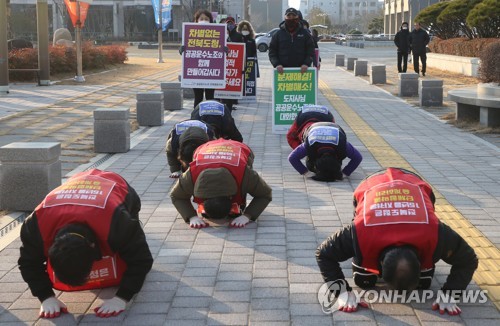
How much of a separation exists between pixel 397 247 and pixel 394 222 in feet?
0.55

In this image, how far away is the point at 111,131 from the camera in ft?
34.9

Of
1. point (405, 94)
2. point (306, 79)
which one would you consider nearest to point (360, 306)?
point (306, 79)

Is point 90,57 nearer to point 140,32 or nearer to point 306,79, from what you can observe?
point 306,79

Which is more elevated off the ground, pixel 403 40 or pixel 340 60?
pixel 403 40

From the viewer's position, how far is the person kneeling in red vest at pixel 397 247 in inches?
169

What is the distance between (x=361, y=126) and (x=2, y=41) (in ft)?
36.8

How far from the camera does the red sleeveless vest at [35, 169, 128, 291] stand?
4.47m

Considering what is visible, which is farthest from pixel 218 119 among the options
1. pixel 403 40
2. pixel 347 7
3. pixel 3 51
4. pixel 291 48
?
pixel 347 7

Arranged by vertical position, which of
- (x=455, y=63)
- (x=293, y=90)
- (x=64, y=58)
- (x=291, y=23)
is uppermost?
(x=291, y=23)

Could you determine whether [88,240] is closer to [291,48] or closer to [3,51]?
[291,48]

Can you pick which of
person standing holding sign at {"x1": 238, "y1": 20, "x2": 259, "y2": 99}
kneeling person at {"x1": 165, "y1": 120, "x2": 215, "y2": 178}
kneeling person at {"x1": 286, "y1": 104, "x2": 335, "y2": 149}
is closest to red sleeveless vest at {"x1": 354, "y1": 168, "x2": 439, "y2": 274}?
kneeling person at {"x1": 165, "y1": 120, "x2": 215, "y2": 178}

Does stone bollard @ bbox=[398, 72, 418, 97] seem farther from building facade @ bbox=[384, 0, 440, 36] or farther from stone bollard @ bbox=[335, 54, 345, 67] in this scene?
building facade @ bbox=[384, 0, 440, 36]

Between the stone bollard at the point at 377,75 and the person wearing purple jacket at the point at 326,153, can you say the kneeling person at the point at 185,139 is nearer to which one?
the person wearing purple jacket at the point at 326,153

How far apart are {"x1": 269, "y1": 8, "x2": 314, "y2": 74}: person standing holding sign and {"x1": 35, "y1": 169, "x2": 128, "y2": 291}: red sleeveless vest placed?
26.8 feet
